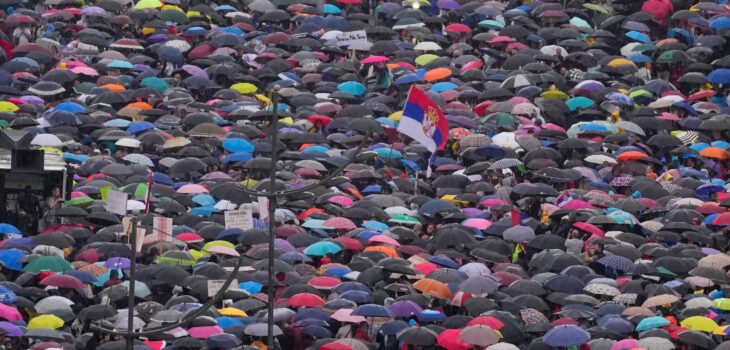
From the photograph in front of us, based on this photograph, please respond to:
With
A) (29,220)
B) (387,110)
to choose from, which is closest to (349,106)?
(387,110)

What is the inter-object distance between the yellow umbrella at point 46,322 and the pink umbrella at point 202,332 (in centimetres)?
213

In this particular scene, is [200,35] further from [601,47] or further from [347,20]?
[601,47]

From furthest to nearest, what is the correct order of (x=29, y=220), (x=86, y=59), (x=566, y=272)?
(x=86, y=59), (x=29, y=220), (x=566, y=272)

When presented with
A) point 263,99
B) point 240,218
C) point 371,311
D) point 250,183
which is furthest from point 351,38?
point 371,311

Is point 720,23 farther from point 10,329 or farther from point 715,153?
point 10,329

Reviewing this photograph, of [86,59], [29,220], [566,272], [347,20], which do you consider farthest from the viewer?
[347,20]

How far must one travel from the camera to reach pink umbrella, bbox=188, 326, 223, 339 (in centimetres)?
2970

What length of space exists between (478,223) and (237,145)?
6.28 metres

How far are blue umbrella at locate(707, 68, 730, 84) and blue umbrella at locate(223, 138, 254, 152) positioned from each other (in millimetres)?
11721

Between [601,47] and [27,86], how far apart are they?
14004 millimetres

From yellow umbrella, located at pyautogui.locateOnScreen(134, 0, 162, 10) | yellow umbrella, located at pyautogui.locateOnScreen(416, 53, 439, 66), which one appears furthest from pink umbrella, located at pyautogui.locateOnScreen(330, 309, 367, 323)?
yellow umbrella, located at pyautogui.locateOnScreen(134, 0, 162, 10)

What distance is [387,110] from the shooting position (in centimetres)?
4419

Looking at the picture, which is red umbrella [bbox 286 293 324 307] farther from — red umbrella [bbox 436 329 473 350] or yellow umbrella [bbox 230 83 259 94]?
yellow umbrella [bbox 230 83 259 94]

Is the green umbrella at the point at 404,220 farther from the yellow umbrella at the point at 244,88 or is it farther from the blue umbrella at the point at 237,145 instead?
the yellow umbrella at the point at 244,88
